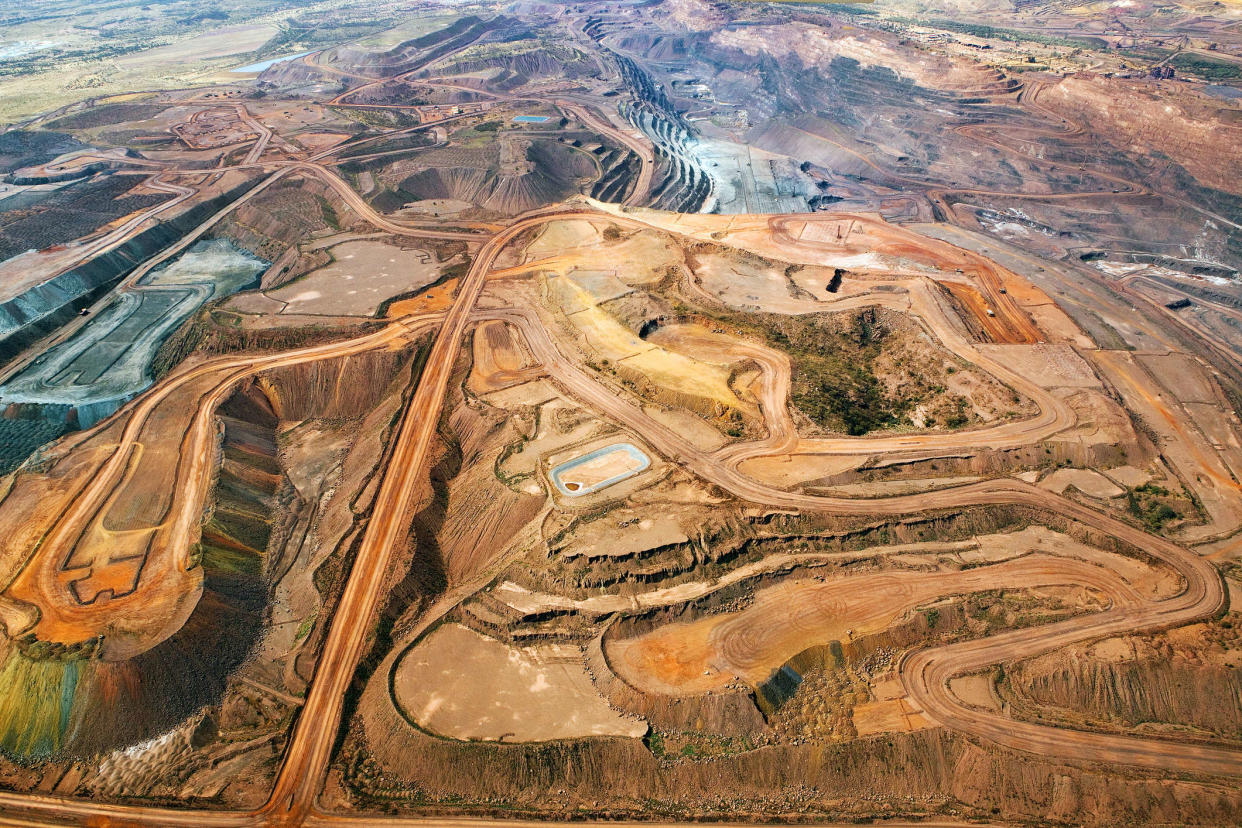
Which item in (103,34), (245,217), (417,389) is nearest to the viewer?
(417,389)

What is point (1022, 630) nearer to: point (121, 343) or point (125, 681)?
point (125, 681)

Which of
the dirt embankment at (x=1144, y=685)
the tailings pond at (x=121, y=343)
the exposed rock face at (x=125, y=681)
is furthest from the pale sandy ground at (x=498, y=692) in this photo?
the tailings pond at (x=121, y=343)

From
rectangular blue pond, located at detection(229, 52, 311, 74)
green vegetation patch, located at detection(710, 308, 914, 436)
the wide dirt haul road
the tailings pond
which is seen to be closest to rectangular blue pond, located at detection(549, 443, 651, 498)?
the wide dirt haul road

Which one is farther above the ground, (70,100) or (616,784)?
(70,100)

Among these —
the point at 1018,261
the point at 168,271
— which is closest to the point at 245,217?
the point at 168,271

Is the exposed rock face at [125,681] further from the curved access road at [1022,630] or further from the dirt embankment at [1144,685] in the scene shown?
the dirt embankment at [1144,685]

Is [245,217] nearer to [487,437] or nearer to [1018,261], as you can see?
[487,437]

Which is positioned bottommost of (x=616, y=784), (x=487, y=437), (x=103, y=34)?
(x=616, y=784)

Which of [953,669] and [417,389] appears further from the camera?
[417,389]

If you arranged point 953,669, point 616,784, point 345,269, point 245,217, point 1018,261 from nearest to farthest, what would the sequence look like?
point 616,784 → point 953,669 → point 345,269 → point 1018,261 → point 245,217
